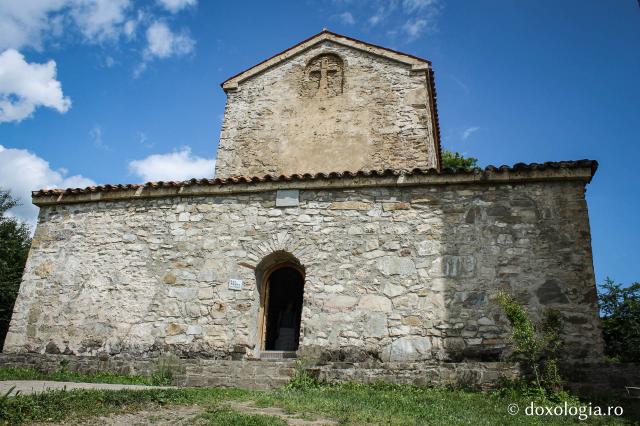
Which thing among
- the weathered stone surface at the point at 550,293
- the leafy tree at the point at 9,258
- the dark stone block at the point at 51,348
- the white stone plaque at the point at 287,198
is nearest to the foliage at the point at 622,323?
the weathered stone surface at the point at 550,293

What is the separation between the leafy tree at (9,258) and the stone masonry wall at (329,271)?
24.7ft

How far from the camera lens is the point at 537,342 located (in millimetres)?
6336

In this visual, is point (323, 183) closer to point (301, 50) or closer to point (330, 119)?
point (330, 119)

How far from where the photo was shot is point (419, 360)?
6.97 m

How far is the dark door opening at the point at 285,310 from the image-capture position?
9281mm

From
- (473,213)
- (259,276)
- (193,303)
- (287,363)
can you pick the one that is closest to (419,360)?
(287,363)

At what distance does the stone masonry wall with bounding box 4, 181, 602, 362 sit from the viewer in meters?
7.04

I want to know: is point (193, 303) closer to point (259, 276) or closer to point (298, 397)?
point (259, 276)

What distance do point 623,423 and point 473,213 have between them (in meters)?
3.52

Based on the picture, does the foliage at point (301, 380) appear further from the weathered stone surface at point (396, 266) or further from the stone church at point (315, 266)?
the weathered stone surface at point (396, 266)

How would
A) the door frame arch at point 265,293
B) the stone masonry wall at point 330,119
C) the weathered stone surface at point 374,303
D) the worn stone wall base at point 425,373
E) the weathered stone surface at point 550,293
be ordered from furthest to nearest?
the stone masonry wall at point 330,119 < the door frame arch at point 265,293 < the weathered stone surface at point 374,303 < the weathered stone surface at point 550,293 < the worn stone wall base at point 425,373

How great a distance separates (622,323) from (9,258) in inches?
729

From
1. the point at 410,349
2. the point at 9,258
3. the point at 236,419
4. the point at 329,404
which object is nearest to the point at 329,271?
the point at 410,349

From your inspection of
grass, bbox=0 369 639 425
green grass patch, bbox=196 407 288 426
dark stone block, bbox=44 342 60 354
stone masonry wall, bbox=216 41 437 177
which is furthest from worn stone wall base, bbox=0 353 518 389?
stone masonry wall, bbox=216 41 437 177
